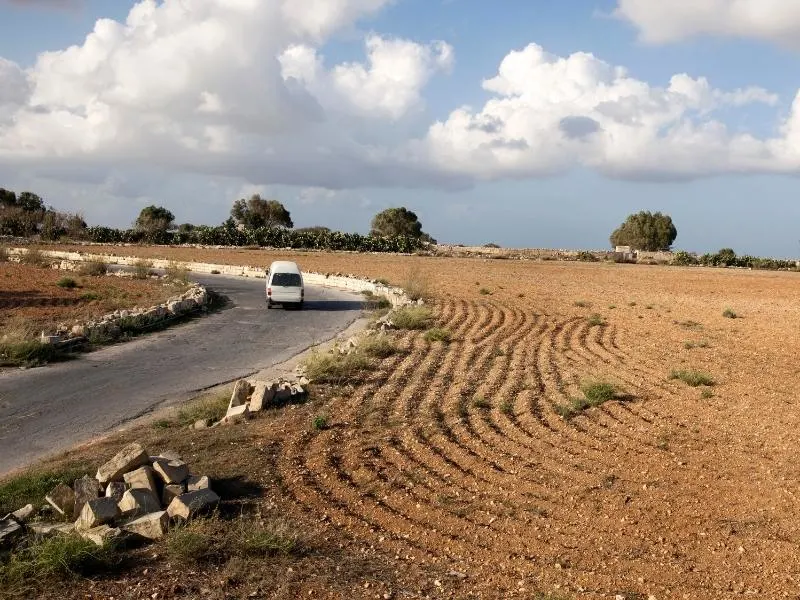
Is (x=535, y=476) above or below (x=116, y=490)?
below

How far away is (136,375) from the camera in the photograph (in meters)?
15.7

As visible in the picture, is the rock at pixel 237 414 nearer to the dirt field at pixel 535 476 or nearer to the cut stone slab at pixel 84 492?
the dirt field at pixel 535 476

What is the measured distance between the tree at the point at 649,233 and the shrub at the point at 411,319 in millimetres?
89686

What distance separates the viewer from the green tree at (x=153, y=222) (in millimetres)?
87581

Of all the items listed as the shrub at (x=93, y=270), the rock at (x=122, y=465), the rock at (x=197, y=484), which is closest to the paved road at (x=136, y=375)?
the rock at (x=122, y=465)

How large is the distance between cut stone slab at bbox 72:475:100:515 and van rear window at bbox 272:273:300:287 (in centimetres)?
2017

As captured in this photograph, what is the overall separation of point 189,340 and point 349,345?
5.38 m

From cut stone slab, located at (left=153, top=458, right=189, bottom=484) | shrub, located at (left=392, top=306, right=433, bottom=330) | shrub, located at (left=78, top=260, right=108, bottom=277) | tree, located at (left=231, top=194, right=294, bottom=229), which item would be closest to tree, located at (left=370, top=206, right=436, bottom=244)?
tree, located at (left=231, top=194, right=294, bottom=229)

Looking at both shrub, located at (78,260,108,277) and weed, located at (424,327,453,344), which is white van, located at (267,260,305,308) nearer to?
weed, located at (424,327,453,344)

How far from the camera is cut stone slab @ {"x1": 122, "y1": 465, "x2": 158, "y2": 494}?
7.64m

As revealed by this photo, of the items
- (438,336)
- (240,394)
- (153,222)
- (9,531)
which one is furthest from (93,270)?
(153,222)

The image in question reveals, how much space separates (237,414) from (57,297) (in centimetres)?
1944

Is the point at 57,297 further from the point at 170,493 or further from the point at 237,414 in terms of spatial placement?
the point at 170,493

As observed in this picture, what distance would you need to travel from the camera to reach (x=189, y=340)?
20547 millimetres
